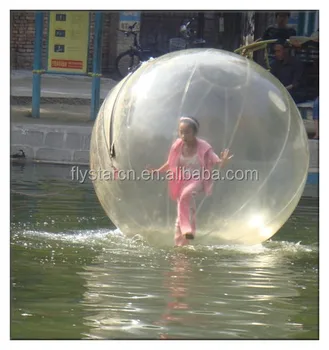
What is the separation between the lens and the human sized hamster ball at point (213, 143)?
809 centimetres

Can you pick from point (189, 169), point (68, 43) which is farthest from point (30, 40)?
point (189, 169)

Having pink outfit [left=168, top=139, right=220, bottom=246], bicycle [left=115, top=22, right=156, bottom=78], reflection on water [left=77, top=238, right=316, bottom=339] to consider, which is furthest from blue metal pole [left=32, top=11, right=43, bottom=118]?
pink outfit [left=168, top=139, right=220, bottom=246]

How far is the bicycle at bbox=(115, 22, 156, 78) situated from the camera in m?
20.8

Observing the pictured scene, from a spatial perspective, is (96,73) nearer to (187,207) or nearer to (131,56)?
(131,56)

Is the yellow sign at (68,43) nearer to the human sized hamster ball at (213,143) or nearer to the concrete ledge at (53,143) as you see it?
the concrete ledge at (53,143)

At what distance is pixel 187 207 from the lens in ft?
26.8

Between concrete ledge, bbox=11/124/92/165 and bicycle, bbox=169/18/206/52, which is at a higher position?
bicycle, bbox=169/18/206/52

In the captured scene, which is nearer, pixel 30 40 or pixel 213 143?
pixel 213 143

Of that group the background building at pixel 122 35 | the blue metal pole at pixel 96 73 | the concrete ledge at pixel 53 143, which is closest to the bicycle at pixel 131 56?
the background building at pixel 122 35

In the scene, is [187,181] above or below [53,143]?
above

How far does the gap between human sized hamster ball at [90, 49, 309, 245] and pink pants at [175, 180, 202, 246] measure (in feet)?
0.15

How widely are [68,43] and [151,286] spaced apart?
31.5 ft

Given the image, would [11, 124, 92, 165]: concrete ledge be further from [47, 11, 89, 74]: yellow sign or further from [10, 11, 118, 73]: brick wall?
[10, 11, 118, 73]: brick wall

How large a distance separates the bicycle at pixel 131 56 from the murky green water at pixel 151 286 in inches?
433
